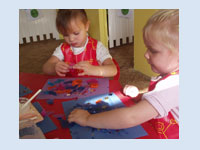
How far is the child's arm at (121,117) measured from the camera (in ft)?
1.41

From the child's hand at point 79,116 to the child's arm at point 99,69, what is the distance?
26 centimetres

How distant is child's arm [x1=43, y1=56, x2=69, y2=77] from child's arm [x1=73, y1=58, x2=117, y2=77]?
0.05 m

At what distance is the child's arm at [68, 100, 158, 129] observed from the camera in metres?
0.43

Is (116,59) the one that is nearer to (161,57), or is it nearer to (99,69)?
(99,69)

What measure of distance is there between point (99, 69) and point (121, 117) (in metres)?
0.38

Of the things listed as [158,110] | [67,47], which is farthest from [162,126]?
[67,47]

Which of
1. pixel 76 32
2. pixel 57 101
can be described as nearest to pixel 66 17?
pixel 76 32

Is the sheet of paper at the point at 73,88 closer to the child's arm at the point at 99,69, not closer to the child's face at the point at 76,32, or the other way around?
the child's arm at the point at 99,69

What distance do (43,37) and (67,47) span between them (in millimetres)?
1943

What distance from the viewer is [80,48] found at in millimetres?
986

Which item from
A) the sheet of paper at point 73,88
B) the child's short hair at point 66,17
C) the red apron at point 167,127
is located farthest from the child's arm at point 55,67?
the red apron at point 167,127

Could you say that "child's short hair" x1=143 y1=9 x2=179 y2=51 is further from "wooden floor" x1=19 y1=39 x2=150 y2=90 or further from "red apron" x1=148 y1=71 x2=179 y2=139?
"wooden floor" x1=19 y1=39 x2=150 y2=90

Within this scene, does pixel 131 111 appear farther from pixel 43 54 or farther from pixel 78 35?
pixel 43 54

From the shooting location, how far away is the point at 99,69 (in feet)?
2.64
